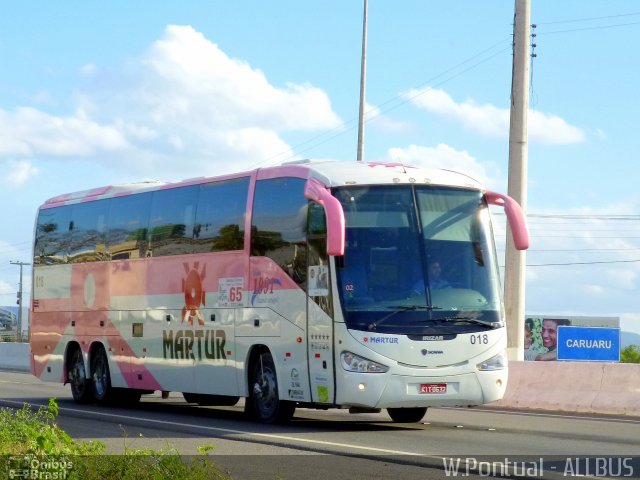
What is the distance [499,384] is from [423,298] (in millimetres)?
1568

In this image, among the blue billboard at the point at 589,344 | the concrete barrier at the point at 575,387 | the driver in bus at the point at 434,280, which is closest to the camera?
the driver in bus at the point at 434,280

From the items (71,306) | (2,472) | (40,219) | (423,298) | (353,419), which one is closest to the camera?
(2,472)

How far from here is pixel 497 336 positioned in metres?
17.5

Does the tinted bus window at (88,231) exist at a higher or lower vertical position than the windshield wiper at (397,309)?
higher

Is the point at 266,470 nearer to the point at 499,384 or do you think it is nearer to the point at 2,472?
the point at 2,472

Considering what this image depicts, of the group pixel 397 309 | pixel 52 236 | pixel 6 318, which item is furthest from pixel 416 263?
pixel 6 318

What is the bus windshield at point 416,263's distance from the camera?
17000 mm

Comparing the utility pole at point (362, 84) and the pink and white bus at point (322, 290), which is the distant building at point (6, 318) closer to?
the utility pole at point (362, 84)

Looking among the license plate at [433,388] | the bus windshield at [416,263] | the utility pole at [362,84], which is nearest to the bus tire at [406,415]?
the license plate at [433,388]

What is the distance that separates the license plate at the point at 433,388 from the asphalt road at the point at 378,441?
57 cm

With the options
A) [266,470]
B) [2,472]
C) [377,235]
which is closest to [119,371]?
[377,235]

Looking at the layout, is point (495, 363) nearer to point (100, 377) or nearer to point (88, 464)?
point (88, 464)

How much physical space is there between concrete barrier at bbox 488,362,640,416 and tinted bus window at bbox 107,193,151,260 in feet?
22.6

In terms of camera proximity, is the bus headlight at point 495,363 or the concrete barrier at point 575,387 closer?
the bus headlight at point 495,363
